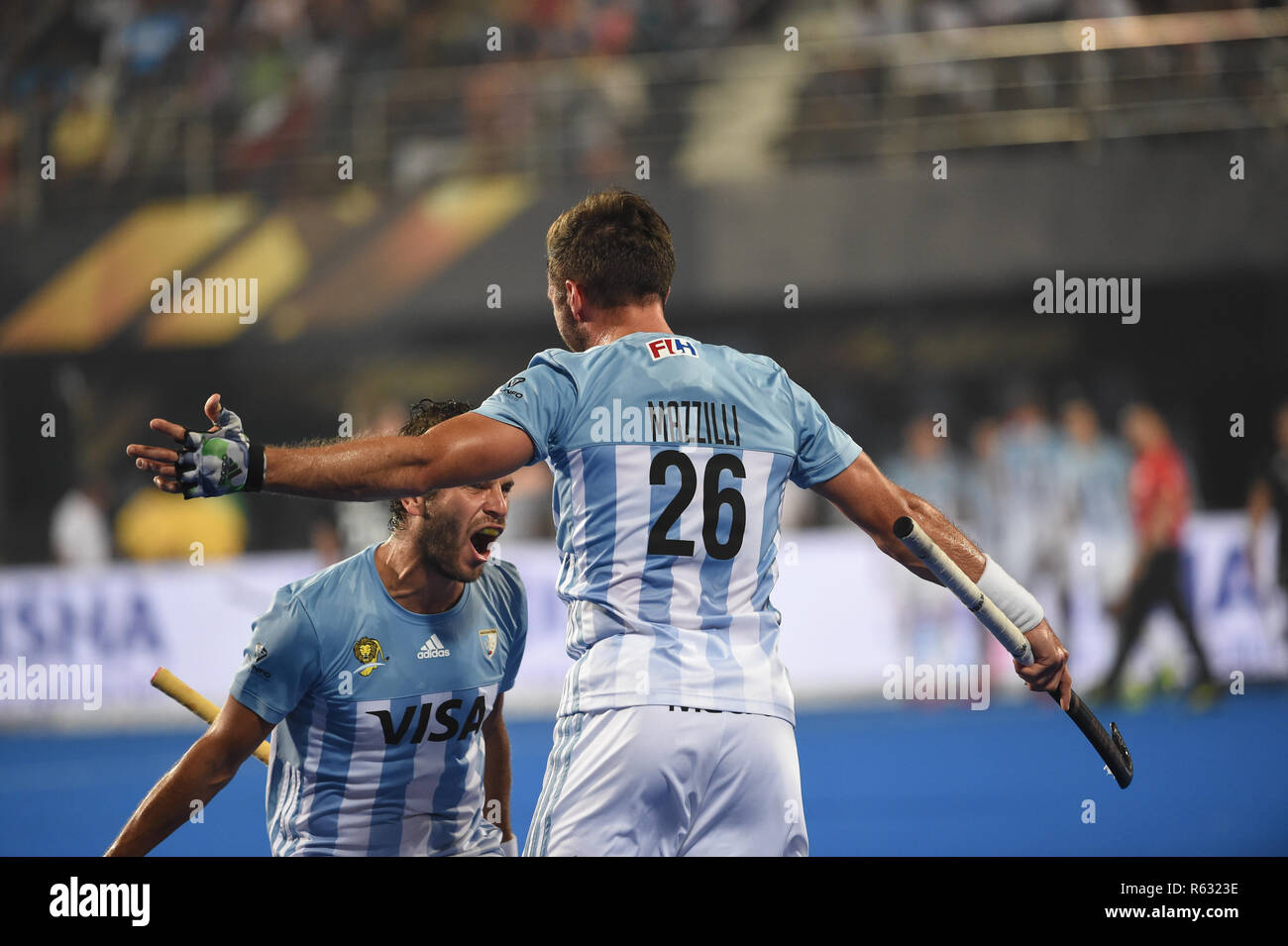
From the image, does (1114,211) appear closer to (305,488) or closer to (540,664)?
(540,664)

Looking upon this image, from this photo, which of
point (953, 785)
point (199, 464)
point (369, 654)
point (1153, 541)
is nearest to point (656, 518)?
point (199, 464)

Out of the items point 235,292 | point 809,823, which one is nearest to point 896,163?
point 235,292

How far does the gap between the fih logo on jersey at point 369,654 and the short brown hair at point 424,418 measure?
42cm

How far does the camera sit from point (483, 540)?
4.14 metres

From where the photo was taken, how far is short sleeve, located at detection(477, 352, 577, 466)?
127 inches

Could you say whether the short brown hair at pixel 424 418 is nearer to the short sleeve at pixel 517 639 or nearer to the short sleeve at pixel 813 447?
the short sleeve at pixel 517 639

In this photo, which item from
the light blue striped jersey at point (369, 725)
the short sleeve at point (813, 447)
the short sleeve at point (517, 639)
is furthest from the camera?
the short sleeve at point (517, 639)

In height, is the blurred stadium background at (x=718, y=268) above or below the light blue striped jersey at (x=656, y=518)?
above

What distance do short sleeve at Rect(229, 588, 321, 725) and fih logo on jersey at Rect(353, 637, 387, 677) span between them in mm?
122

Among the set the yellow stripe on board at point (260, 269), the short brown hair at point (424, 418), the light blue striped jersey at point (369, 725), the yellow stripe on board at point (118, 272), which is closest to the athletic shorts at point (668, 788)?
the light blue striped jersey at point (369, 725)

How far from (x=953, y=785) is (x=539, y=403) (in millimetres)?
6766

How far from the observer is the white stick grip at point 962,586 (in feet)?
11.4

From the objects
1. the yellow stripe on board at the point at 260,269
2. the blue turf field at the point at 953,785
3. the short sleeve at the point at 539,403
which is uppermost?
the yellow stripe on board at the point at 260,269
